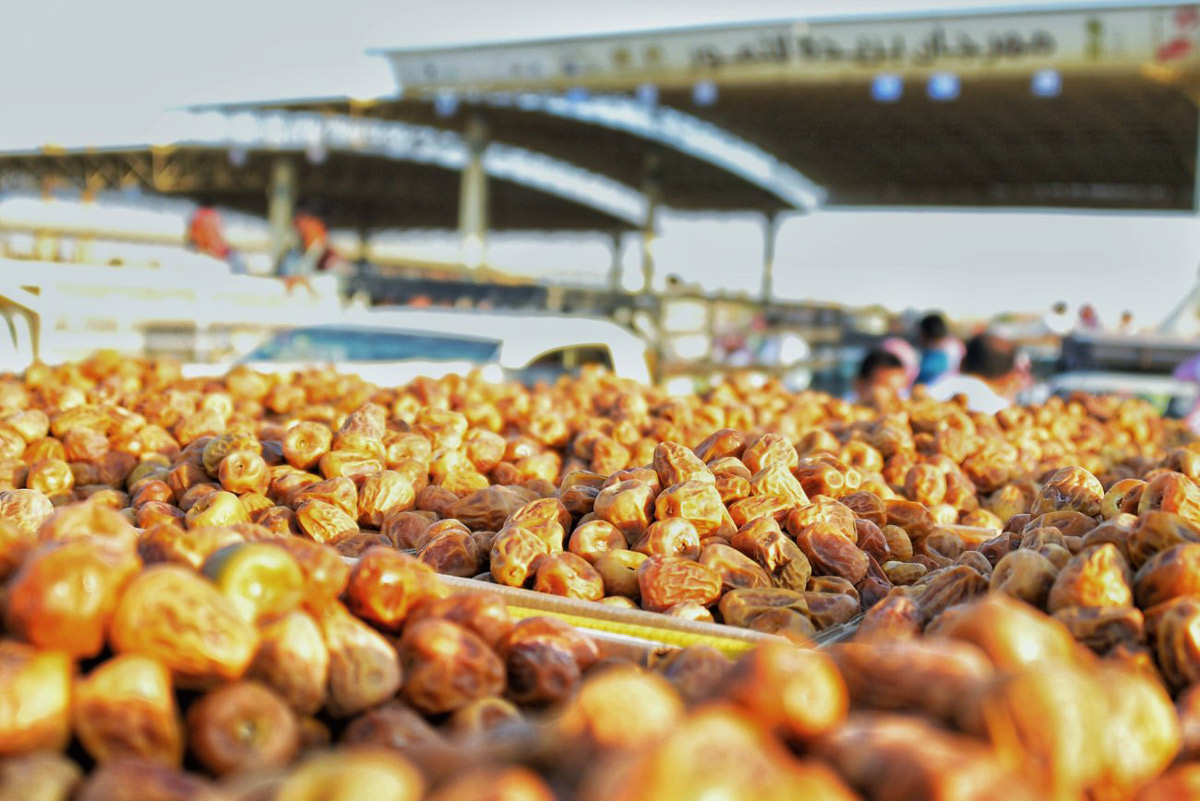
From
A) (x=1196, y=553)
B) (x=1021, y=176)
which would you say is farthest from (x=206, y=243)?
(x=1021, y=176)

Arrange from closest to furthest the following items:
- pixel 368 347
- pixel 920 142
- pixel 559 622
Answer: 1. pixel 559 622
2. pixel 368 347
3. pixel 920 142

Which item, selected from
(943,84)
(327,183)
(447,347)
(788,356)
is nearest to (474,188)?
(943,84)

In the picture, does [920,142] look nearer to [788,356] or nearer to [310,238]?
[788,356]

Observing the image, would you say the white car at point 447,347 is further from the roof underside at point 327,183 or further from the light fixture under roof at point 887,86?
the roof underside at point 327,183

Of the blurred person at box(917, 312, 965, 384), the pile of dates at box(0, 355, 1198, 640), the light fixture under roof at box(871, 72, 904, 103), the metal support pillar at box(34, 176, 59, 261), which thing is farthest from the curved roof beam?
the pile of dates at box(0, 355, 1198, 640)

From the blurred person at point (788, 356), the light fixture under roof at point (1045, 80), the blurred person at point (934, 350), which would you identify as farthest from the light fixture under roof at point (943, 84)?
the blurred person at point (934, 350)

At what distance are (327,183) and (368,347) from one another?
1283 inches

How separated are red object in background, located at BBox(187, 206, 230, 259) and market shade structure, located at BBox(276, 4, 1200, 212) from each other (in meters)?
8.42

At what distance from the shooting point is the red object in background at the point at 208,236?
10.8m

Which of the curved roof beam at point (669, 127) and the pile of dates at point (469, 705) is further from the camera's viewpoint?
the curved roof beam at point (669, 127)

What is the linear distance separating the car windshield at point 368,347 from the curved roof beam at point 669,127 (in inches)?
520

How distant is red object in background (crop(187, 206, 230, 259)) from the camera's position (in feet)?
35.3

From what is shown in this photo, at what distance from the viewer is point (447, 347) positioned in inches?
265

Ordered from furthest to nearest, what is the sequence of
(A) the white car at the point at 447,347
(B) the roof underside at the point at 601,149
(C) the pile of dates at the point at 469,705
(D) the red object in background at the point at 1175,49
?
(B) the roof underside at the point at 601,149 < (D) the red object in background at the point at 1175,49 < (A) the white car at the point at 447,347 < (C) the pile of dates at the point at 469,705
